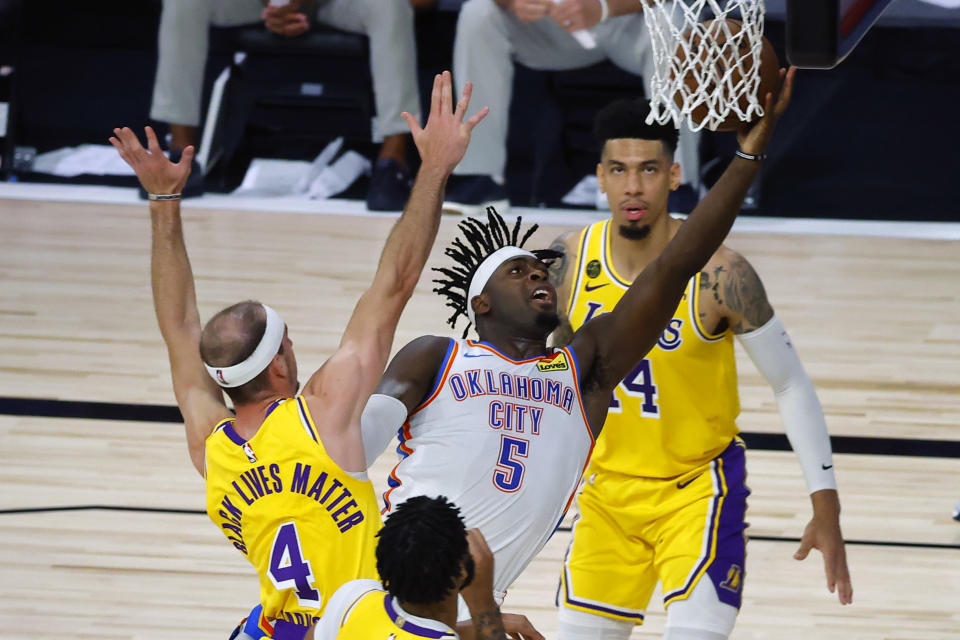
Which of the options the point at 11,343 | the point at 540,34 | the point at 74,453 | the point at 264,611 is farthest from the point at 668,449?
the point at 540,34

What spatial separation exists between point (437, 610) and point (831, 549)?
65.3 inches

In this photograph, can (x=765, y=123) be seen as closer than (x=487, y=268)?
Yes

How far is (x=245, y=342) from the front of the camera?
10.4ft

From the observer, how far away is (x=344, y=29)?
980 centimetres

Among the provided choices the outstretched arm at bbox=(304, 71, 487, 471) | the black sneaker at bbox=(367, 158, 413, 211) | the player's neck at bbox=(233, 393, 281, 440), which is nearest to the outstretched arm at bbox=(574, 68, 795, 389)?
the outstretched arm at bbox=(304, 71, 487, 471)

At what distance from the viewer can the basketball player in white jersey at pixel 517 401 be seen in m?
3.41

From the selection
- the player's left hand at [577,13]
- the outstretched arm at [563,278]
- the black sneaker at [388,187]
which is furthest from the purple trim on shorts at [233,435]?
the black sneaker at [388,187]

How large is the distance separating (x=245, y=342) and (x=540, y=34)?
6593 millimetres

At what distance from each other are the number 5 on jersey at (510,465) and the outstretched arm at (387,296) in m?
0.42

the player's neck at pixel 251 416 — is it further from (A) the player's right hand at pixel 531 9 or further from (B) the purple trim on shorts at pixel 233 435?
(A) the player's right hand at pixel 531 9

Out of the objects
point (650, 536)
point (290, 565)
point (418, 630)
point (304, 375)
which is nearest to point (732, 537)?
point (650, 536)

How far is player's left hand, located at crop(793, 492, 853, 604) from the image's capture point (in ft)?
12.5

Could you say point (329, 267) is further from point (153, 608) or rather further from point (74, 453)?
point (153, 608)

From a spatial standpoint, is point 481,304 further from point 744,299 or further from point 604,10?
point 604,10
